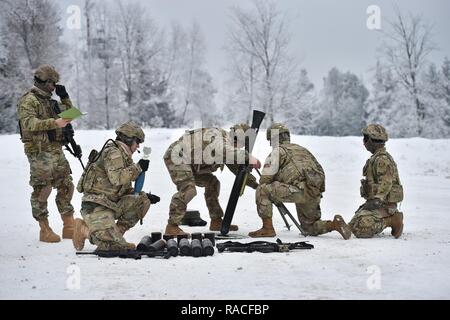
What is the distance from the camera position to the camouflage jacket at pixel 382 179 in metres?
6.91

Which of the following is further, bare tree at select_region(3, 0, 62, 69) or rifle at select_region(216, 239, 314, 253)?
bare tree at select_region(3, 0, 62, 69)

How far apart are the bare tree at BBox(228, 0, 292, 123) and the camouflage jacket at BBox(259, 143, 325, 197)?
20.1 m

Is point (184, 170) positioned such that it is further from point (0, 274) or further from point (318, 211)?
point (0, 274)

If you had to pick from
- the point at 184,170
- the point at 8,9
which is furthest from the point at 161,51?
the point at 184,170

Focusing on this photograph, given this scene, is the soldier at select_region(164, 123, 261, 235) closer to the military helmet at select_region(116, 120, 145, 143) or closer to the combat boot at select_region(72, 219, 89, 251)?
the military helmet at select_region(116, 120, 145, 143)

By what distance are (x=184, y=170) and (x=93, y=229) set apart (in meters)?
1.85

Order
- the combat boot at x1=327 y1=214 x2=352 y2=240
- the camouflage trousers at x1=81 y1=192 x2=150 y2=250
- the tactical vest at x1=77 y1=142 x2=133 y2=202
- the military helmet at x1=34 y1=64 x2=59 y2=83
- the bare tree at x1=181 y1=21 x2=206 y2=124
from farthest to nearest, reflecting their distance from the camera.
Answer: the bare tree at x1=181 y1=21 x2=206 y2=124, the military helmet at x1=34 y1=64 x2=59 y2=83, the combat boot at x1=327 y1=214 x2=352 y2=240, the tactical vest at x1=77 y1=142 x2=133 y2=202, the camouflage trousers at x1=81 y1=192 x2=150 y2=250

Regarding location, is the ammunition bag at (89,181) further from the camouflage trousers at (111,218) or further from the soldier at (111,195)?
the camouflage trousers at (111,218)

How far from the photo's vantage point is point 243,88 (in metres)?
29.1

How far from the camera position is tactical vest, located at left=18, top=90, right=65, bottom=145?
6.95m

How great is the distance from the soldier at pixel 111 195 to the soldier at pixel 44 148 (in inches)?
38.1

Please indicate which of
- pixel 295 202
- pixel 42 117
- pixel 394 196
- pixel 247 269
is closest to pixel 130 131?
pixel 42 117

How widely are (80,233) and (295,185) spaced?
295cm

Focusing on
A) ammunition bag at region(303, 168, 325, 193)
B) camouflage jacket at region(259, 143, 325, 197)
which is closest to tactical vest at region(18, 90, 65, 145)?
camouflage jacket at region(259, 143, 325, 197)
